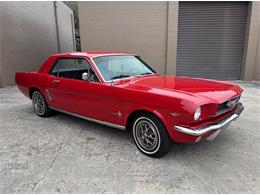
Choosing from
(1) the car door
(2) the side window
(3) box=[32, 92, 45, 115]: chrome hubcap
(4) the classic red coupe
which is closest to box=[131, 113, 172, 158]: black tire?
(4) the classic red coupe

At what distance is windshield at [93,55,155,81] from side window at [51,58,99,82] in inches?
6.9

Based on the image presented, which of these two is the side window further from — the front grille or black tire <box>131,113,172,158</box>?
the front grille

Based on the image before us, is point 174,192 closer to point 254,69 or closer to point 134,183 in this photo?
point 134,183

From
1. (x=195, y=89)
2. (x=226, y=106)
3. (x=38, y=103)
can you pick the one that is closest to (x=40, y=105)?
(x=38, y=103)

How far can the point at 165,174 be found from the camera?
2.49 metres

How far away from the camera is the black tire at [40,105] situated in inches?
179

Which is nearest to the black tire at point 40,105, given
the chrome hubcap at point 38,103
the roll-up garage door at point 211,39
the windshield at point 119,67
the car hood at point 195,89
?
the chrome hubcap at point 38,103

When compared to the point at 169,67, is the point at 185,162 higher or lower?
lower

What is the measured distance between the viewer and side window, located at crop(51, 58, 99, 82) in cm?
347

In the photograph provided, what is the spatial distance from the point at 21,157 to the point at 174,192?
2.10m

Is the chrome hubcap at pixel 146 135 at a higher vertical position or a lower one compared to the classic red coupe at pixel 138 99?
lower

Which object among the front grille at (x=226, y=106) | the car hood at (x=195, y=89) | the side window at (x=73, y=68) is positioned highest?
the side window at (x=73, y=68)

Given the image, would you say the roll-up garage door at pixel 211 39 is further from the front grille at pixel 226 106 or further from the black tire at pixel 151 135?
the black tire at pixel 151 135

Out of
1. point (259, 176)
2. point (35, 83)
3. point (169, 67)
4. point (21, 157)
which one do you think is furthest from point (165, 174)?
point (169, 67)
